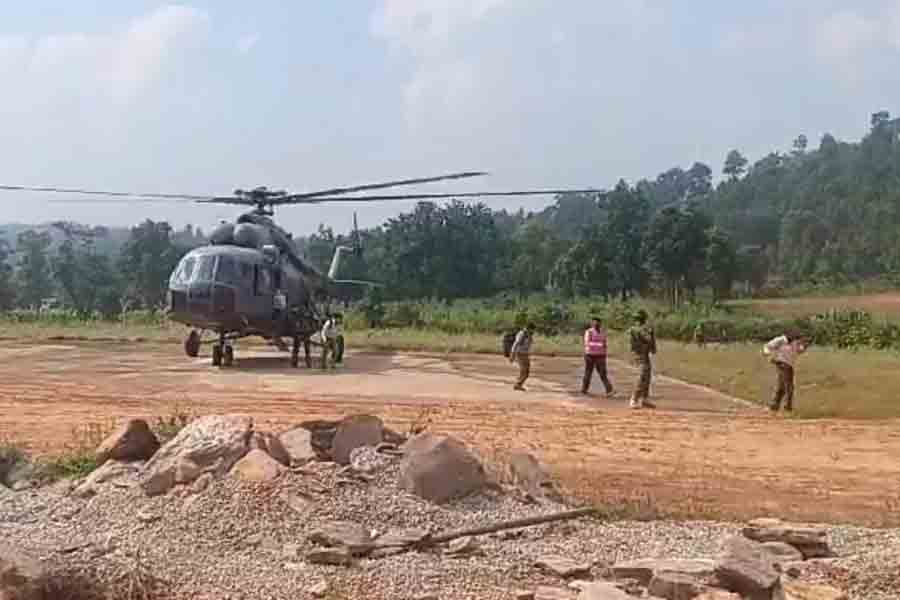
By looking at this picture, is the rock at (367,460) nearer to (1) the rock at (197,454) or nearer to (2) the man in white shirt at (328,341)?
(1) the rock at (197,454)

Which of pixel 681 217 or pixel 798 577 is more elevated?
pixel 681 217

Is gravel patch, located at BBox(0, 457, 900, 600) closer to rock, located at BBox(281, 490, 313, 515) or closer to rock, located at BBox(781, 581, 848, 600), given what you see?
rock, located at BBox(281, 490, 313, 515)

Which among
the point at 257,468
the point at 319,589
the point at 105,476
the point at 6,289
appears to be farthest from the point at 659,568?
the point at 6,289

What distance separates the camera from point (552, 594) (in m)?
7.34

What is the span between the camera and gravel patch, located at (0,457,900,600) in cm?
778

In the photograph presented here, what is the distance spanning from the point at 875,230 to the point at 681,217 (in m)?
24.3

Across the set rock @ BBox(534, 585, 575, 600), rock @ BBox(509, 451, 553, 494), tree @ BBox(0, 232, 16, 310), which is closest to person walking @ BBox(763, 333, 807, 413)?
rock @ BBox(509, 451, 553, 494)

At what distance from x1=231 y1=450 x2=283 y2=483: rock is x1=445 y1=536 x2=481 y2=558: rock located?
1.70 m

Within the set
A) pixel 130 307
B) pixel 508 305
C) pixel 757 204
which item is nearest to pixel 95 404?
pixel 508 305

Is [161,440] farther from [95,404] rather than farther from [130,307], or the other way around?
[130,307]

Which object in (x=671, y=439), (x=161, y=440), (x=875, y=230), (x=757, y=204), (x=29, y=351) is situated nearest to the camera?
(x=161, y=440)

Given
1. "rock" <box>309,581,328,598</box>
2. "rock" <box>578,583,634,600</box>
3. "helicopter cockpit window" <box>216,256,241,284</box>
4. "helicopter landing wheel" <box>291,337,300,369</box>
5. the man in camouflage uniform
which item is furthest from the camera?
"helicopter landing wheel" <box>291,337,300,369</box>

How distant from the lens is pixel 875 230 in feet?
251

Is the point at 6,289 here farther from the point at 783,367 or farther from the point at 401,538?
the point at 401,538
